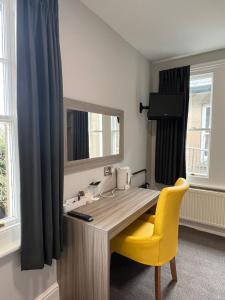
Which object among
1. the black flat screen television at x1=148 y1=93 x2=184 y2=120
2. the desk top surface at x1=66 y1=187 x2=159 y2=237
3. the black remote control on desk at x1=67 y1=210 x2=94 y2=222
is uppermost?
the black flat screen television at x1=148 y1=93 x2=184 y2=120

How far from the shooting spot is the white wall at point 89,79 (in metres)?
1.43

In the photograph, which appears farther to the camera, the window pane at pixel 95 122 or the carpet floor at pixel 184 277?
the window pane at pixel 95 122

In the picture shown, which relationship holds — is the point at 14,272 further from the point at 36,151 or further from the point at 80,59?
the point at 80,59

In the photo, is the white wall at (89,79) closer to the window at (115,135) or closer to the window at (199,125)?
the window at (115,135)

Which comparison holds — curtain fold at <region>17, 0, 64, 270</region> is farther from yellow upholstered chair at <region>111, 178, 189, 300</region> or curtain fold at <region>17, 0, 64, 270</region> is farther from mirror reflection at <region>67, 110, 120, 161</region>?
yellow upholstered chair at <region>111, 178, 189, 300</region>

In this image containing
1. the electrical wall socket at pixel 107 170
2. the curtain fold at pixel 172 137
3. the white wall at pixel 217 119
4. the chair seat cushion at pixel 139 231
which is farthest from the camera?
the curtain fold at pixel 172 137

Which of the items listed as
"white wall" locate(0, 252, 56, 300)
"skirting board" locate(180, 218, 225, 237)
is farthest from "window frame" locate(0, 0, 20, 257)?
"skirting board" locate(180, 218, 225, 237)

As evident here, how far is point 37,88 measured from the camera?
1.31 m

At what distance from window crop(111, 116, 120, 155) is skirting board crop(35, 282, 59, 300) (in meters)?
1.41

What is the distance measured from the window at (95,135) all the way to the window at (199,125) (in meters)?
1.56

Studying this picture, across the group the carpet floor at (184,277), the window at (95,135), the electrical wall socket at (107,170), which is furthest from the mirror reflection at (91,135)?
the carpet floor at (184,277)

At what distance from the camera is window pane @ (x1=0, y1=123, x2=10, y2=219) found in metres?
1.37

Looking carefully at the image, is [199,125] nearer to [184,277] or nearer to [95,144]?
[95,144]

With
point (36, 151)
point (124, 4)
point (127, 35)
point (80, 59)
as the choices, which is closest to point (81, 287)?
point (36, 151)
